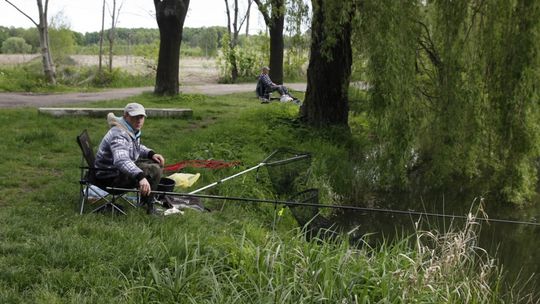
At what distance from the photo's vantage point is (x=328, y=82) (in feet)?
39.0

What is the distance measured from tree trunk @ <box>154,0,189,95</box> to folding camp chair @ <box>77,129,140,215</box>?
9599 millimetres

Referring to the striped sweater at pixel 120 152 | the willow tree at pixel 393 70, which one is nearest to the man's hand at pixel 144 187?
the striped sweater at pixel 120 152

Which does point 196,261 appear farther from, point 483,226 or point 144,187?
point 483,226

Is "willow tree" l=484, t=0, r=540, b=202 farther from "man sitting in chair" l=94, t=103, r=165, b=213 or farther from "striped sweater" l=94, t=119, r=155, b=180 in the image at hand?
"striped sweater" l=94, t=119, r=155, b=180

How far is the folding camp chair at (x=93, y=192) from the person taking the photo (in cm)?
567

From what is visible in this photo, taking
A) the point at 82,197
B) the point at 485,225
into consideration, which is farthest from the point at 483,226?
the point at 82,197

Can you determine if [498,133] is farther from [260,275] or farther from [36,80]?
[36,80]

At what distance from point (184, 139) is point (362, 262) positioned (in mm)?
6262

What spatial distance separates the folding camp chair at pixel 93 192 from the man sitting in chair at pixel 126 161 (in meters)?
0.07

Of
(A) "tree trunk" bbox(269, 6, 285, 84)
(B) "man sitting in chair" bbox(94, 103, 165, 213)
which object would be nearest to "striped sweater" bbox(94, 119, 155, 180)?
(B) "man sitting in chair" bbox(94, 103, 165, 213)

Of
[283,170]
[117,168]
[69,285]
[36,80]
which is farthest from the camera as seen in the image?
[36,80]

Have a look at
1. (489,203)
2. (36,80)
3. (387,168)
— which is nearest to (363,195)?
(387,168)

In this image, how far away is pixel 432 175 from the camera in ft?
30.7

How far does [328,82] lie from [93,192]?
270 inches
